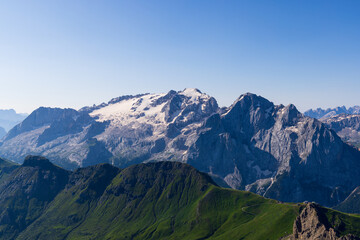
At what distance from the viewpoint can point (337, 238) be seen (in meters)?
192

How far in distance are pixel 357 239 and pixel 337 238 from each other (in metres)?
11.9

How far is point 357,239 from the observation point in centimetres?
18700
